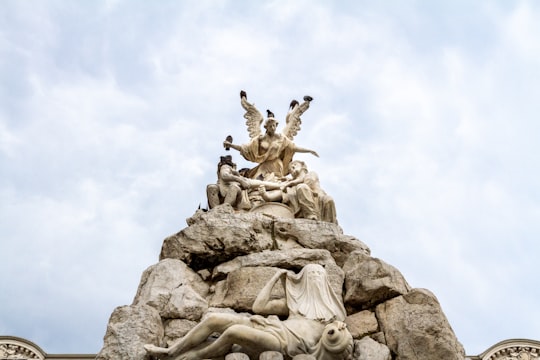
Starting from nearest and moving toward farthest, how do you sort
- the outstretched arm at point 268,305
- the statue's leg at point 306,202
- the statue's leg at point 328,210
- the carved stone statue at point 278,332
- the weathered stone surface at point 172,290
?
the carved stone statue at point 278,332, the outstretched arm at point 268,305, the weathered stone surface at point 172,290, the statue's leg at point 306,202, the statue's leg at point 328,210

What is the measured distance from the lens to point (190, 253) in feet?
25.5

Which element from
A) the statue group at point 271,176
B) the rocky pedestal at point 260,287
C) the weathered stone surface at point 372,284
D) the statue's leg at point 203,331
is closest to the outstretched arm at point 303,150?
the statue group at point 271,176

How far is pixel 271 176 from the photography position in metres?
10.7

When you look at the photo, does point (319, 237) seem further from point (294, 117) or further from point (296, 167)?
point (294, 117)

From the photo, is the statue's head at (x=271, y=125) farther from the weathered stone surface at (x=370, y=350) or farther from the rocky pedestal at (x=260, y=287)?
the weathered stone surface at (x=370, y=350)

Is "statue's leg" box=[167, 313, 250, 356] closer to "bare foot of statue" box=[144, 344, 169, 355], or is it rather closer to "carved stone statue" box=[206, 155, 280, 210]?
"bare foot of statue" box=[144, 344, 169, 355]

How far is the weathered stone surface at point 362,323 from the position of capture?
7.01 metres

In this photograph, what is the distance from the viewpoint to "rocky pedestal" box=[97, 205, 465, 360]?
6.59 meters

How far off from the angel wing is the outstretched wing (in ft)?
1.52

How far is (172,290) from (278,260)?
1.25 metres

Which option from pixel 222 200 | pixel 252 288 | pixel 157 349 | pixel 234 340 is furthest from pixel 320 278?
pixel 222 200

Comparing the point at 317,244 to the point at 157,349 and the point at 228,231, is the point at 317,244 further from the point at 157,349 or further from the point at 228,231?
the point at 157,349

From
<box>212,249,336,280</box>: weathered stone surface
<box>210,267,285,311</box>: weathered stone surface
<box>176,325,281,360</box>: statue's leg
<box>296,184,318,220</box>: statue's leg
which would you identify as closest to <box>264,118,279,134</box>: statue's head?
<box>296,184,318,220</box>: statue's leg

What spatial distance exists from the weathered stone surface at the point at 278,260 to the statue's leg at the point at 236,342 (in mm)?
1481
